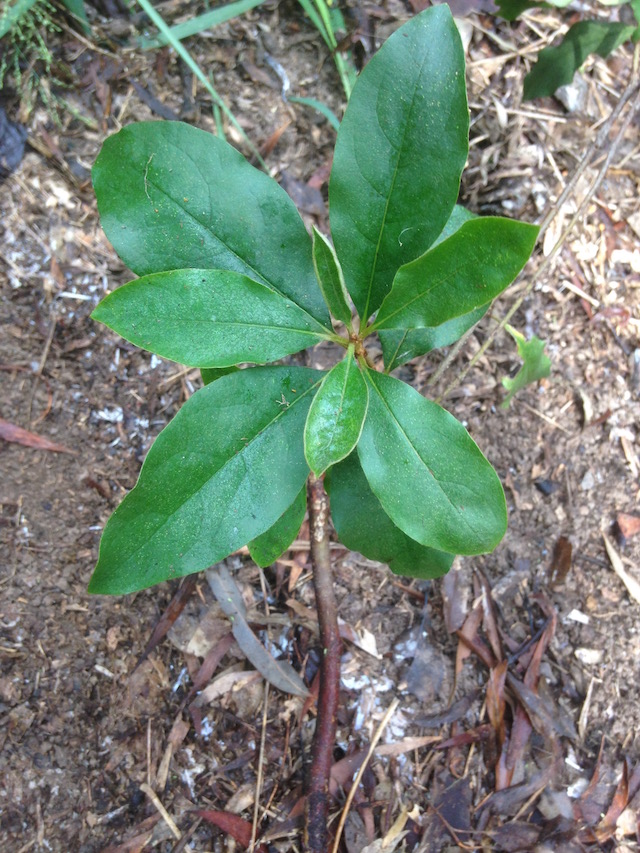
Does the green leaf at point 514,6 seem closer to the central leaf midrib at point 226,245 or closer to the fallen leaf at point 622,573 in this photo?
the central leaf midrib at point 226,245

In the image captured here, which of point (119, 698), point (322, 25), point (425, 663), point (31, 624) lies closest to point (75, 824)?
point (119, 698)

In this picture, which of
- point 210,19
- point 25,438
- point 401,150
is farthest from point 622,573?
point 210,19

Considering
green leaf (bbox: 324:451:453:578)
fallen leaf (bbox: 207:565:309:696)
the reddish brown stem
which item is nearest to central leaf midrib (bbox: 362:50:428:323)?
green leaf (bbox: 324:451:453:578)

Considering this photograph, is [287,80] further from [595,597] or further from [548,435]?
[595,597]

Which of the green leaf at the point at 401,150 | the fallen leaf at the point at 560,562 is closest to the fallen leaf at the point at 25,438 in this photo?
the green leaf at the point at 401,150

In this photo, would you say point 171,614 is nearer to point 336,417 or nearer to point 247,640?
point 247,640

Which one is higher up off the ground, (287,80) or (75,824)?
(287,80)
